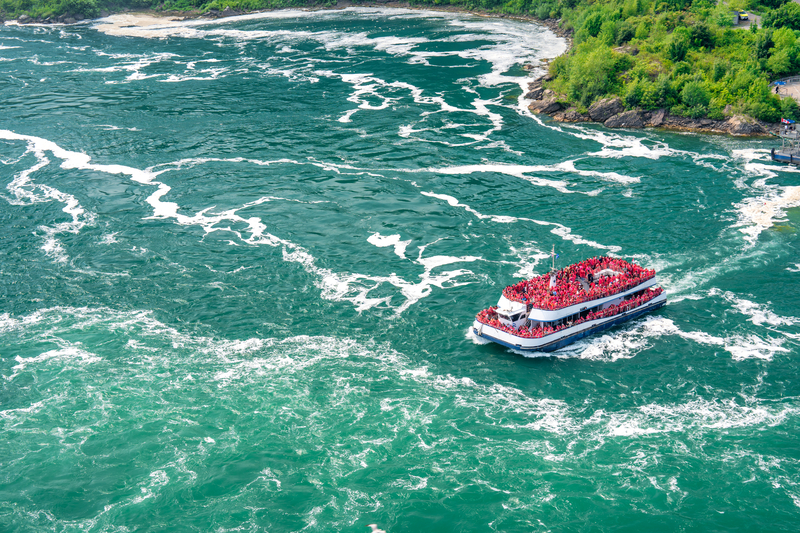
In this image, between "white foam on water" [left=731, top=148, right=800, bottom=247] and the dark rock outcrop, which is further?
the dark rock outcrop

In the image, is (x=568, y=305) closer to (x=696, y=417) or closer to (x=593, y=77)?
(x=696, y=417)

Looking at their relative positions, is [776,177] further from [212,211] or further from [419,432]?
[212,211]

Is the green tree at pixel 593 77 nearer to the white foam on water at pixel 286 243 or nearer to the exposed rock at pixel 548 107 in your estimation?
the exposed rock at pixel 548 107

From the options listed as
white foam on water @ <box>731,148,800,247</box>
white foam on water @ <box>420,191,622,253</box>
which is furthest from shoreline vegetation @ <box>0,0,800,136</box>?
white foam on water @ <box>420,191,622,253</box>

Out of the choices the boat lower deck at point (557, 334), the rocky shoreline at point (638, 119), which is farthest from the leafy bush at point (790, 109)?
the boat lower deck at point (557, 334)

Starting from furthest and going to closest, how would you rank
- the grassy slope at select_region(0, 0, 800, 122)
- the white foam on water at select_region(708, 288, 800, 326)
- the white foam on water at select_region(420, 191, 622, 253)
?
the grassy slope at select_region(0, 0, 800, 122)
the white foam on water at select_region(420, 191, 622, 253)
the white foam on water at select_region(708, 288, 800, 326)

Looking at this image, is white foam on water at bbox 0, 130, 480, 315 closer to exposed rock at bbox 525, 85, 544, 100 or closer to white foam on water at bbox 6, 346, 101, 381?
white foam on water at bbox 6, 346, 101, 381
